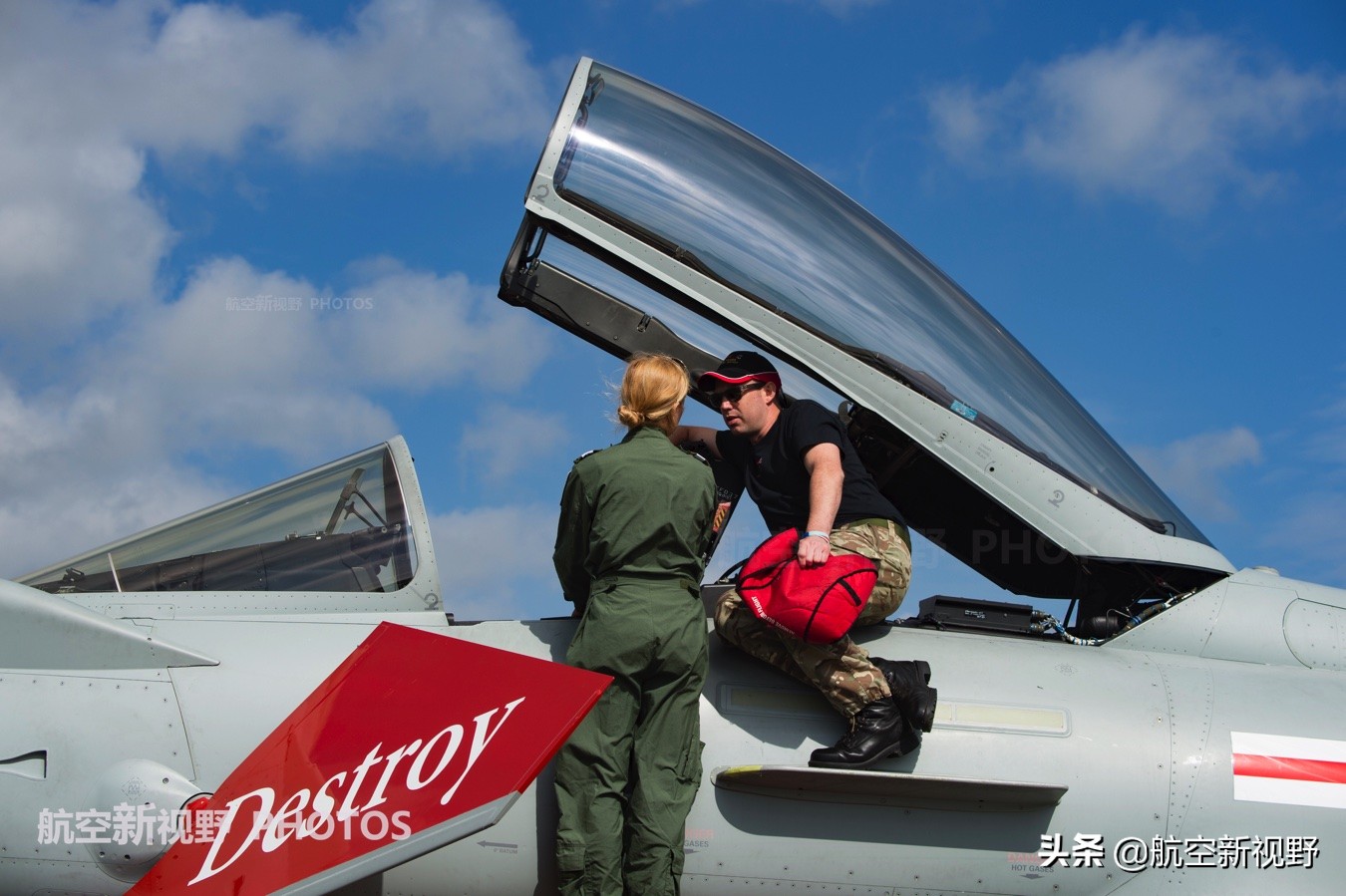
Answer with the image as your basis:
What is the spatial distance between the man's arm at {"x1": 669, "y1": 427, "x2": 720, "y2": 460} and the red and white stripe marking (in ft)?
7.99

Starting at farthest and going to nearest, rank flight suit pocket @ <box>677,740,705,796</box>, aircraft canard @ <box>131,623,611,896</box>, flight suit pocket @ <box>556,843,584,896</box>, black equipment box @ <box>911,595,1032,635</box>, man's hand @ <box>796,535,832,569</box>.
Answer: black equipment box @ <box>911,595,1032,635</box>
man's hand @ <box>796,535,832,569</box>
flight suit pocket @ <box>677,740,705,796</box>
flight suit pocket @ <box>556,843,584,896</box>
aircraft canard @ <box>131,623,611,896</box>

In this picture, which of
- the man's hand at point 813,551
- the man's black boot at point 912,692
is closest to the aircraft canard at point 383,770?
the man's hand at point 813,551

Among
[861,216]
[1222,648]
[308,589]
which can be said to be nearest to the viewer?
[308,589]

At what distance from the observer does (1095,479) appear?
530cm

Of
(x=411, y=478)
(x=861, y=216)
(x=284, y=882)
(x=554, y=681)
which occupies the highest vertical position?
(x=861, y=216)

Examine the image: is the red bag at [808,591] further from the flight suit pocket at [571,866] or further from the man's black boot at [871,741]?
the flight suit pocket at [571,866]

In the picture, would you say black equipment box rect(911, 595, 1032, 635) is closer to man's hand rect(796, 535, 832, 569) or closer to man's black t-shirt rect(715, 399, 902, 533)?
man's black t-shirt rect(715, 399, 902, 533)

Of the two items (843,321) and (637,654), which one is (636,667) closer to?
(637,654)

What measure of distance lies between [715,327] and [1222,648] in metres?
2.65

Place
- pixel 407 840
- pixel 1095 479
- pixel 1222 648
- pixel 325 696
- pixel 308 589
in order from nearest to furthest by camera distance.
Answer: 1. pixel 407 840
2. pixel 325 696
3. pixel 308 589
4. pixel 1222 648
5. pixel 1095 479

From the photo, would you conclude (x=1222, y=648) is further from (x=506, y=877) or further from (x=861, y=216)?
(x=506, y=877)

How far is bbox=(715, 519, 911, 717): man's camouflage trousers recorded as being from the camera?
4.25m

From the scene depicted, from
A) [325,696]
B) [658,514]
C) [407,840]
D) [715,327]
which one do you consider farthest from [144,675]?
[715,327]

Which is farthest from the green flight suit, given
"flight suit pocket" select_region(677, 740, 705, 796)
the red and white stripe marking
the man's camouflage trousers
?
the red and white stripe marking
